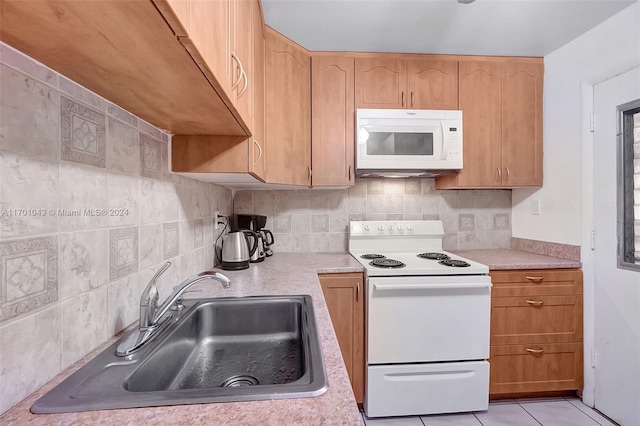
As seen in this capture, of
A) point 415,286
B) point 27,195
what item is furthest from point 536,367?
point 27,195

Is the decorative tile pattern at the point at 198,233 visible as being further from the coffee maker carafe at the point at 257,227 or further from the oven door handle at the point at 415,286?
the oven door handle at the point at 415,286

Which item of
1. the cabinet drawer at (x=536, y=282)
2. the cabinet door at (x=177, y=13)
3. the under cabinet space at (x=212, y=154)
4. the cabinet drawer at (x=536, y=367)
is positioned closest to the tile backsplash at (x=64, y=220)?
the under cabinet space at (x=212, y=154)

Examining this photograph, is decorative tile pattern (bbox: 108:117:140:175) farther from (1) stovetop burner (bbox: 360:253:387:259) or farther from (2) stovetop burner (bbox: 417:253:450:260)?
(2) stovetop burner (bbox: 417:253:450:260)

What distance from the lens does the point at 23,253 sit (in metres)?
0.54

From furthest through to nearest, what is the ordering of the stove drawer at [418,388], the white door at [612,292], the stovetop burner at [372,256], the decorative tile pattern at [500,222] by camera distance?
the decorative tile pattern at [500,222] → the stovetop burner at [372,256] → the stove drawer at [418,388] → the white door at [612,292]

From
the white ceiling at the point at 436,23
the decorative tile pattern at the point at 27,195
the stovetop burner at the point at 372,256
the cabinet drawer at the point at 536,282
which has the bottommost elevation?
the cabinet drawer at the point at 536,282

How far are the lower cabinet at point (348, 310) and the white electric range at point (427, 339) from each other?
6 cm

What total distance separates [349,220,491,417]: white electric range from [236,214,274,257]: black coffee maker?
2.58 feet

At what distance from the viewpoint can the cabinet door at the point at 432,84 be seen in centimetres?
194

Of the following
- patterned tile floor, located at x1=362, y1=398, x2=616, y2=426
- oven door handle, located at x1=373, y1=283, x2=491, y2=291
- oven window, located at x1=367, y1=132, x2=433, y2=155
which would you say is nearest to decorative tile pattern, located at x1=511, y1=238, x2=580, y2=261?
oven door handle, located at x1=373, y1=283, x2=491, y2=291

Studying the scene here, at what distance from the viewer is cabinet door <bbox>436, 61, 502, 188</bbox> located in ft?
6.49

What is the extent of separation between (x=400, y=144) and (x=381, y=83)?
0.45m

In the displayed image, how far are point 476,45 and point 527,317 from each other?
1.81 m

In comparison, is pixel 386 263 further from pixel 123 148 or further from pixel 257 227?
pixel 123 148
